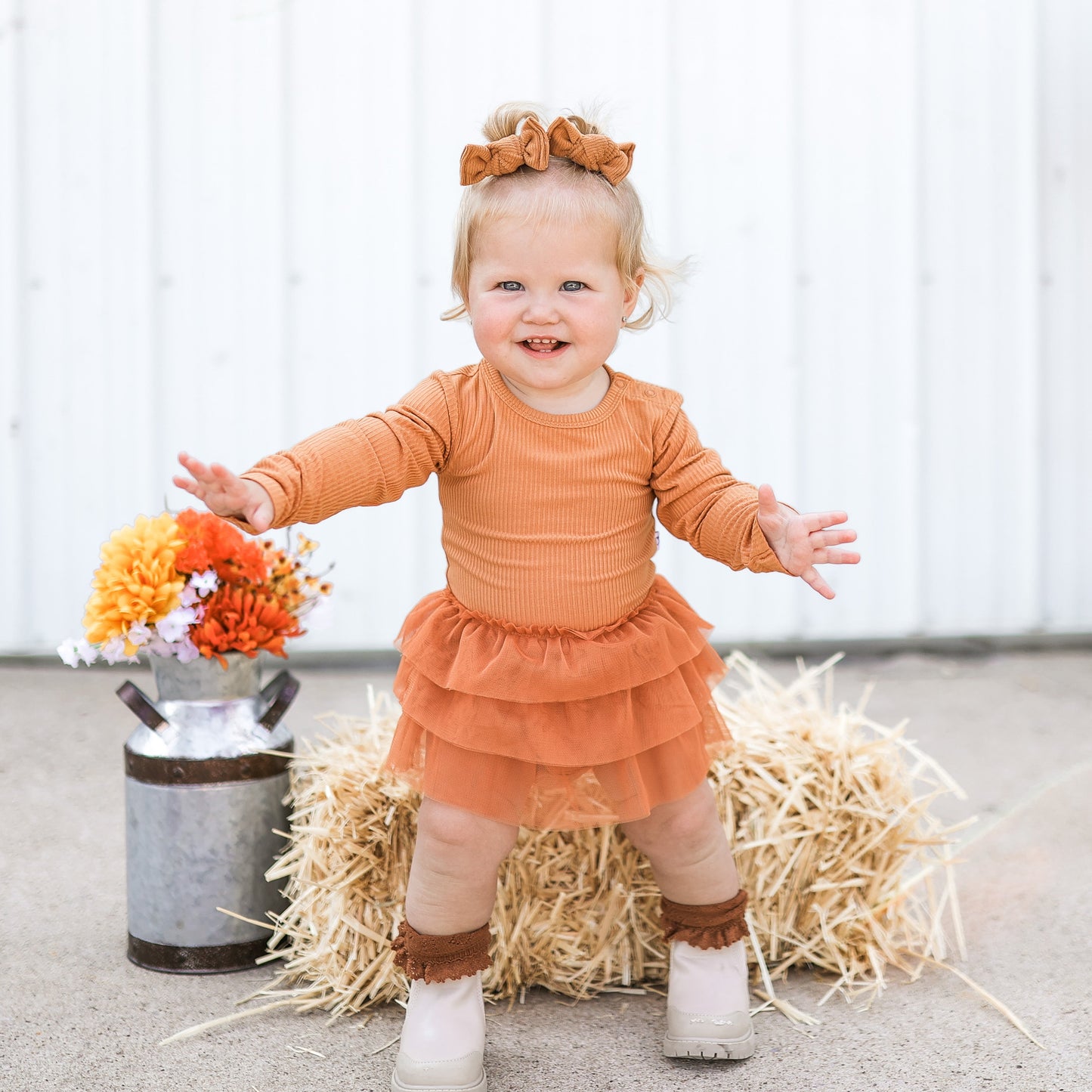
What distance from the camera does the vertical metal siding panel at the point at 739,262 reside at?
159 inches

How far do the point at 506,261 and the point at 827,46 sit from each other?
286 cm

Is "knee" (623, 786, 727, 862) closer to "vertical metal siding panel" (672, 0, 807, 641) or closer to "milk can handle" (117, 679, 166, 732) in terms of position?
"milk can handle" (117, 679, 166, 732)

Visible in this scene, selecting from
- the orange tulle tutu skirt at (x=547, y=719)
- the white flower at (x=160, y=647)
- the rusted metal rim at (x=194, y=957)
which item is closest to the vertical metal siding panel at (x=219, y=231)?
the white flower at (x=160, y=647)

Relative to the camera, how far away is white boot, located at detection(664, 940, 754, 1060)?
5.75 feet

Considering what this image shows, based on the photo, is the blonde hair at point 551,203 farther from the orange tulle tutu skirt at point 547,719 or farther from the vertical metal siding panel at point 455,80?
the vertical metal siding panel at point 455,80

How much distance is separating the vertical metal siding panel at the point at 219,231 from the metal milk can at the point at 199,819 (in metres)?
2.08

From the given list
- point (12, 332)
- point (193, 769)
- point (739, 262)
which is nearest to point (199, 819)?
point (193, 769)

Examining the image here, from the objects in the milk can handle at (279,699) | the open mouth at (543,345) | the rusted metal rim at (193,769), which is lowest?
the rusted metal rim at (193,769)

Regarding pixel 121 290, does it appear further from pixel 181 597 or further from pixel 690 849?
pixel 690 849

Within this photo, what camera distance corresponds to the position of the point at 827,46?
4066 millimetres

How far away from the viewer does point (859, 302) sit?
4172mm

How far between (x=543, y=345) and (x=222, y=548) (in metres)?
0.68

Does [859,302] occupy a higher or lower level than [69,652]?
higher

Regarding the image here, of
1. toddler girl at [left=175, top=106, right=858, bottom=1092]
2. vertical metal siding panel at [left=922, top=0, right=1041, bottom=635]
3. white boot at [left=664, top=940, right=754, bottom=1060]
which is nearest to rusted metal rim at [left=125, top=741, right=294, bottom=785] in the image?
toddler girl at [left=175, top=106, right=858, bottom=1092]
